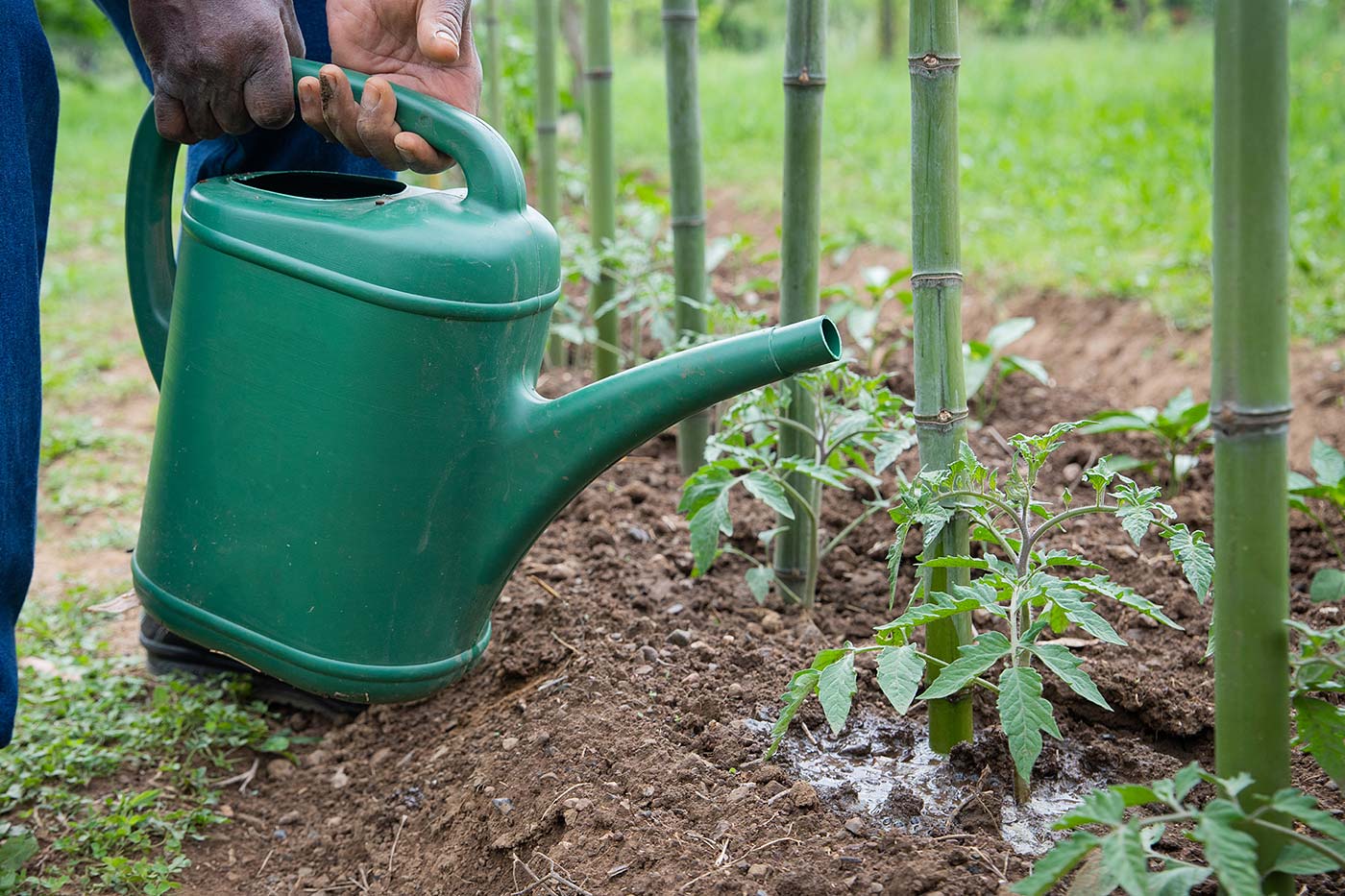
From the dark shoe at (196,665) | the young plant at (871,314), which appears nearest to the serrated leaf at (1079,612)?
the dark shoe at (196,665)

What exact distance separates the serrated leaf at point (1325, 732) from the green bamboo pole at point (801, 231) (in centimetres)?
79

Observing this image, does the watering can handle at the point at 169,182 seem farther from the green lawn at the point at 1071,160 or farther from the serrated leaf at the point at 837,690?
the green lawn at the point at 1071,160

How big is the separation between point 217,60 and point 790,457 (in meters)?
0.93

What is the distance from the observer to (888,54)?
9.25 metres

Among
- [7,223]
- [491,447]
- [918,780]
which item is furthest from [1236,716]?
[7,223]

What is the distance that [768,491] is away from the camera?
1.60 meters

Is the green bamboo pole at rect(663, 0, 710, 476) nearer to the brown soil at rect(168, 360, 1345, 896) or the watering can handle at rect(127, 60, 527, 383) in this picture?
the brown soil at rect(168, 360, 1345, 896)

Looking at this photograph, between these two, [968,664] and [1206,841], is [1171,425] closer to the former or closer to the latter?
[968,664]

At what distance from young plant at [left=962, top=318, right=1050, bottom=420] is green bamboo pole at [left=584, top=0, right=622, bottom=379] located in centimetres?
79

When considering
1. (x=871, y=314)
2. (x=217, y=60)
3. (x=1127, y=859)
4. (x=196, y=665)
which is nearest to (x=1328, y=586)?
(x=1127, y=859)

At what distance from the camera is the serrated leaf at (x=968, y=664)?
3.74ft

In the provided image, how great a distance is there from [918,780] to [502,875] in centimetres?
50

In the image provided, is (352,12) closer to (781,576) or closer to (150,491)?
(150,491)

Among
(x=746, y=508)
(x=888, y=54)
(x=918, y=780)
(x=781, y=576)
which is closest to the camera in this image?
(x=918, y=780)
